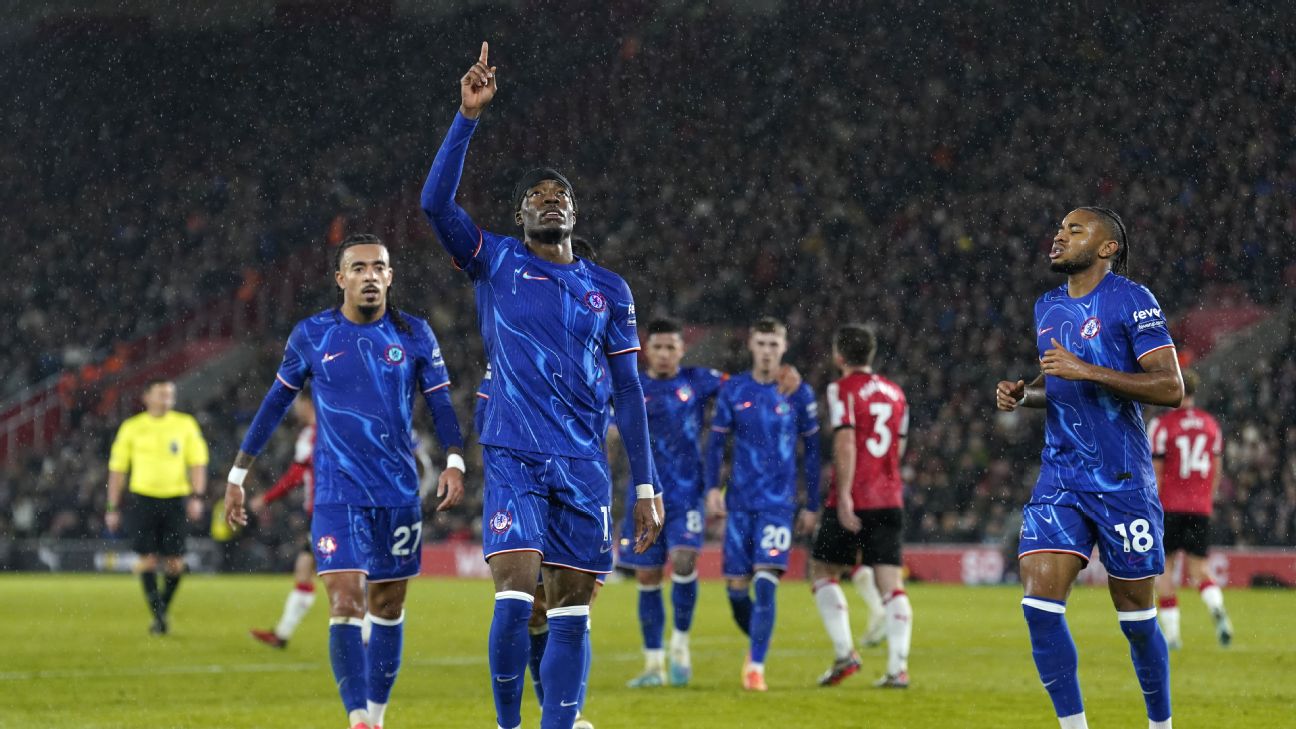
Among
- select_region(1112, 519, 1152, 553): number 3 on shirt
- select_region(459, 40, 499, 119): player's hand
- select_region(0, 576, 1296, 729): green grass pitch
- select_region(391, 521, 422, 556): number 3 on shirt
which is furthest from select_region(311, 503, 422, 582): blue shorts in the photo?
select_region(1112, 519, 1152, 553): number 3 on shirt

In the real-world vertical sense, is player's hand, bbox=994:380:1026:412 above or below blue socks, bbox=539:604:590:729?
above

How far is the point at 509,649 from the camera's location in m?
5.97

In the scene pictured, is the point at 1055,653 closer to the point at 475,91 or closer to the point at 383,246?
the point at 475,91

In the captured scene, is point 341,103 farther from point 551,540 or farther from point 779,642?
point 551,540

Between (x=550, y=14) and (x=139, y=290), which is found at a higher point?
(x=550, y=14)

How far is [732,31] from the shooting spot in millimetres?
33375

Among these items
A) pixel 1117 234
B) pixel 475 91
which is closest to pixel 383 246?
pixel 475 91

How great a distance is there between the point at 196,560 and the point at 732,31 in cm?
1490

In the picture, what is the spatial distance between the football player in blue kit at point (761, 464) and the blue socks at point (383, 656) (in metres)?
3.26

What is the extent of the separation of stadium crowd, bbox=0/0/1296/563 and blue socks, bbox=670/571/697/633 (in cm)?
1326

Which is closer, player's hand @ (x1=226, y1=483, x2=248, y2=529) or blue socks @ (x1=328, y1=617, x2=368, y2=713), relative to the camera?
blue socks @ (x1=328, y1=617, x2=368, y2=713)

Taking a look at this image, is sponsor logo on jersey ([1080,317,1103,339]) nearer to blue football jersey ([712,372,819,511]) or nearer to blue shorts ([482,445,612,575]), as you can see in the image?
blue shorts ([482,445,612,575])

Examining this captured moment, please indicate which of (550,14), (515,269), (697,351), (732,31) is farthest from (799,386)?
(550,14)

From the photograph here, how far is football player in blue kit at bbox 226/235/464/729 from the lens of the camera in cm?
737
